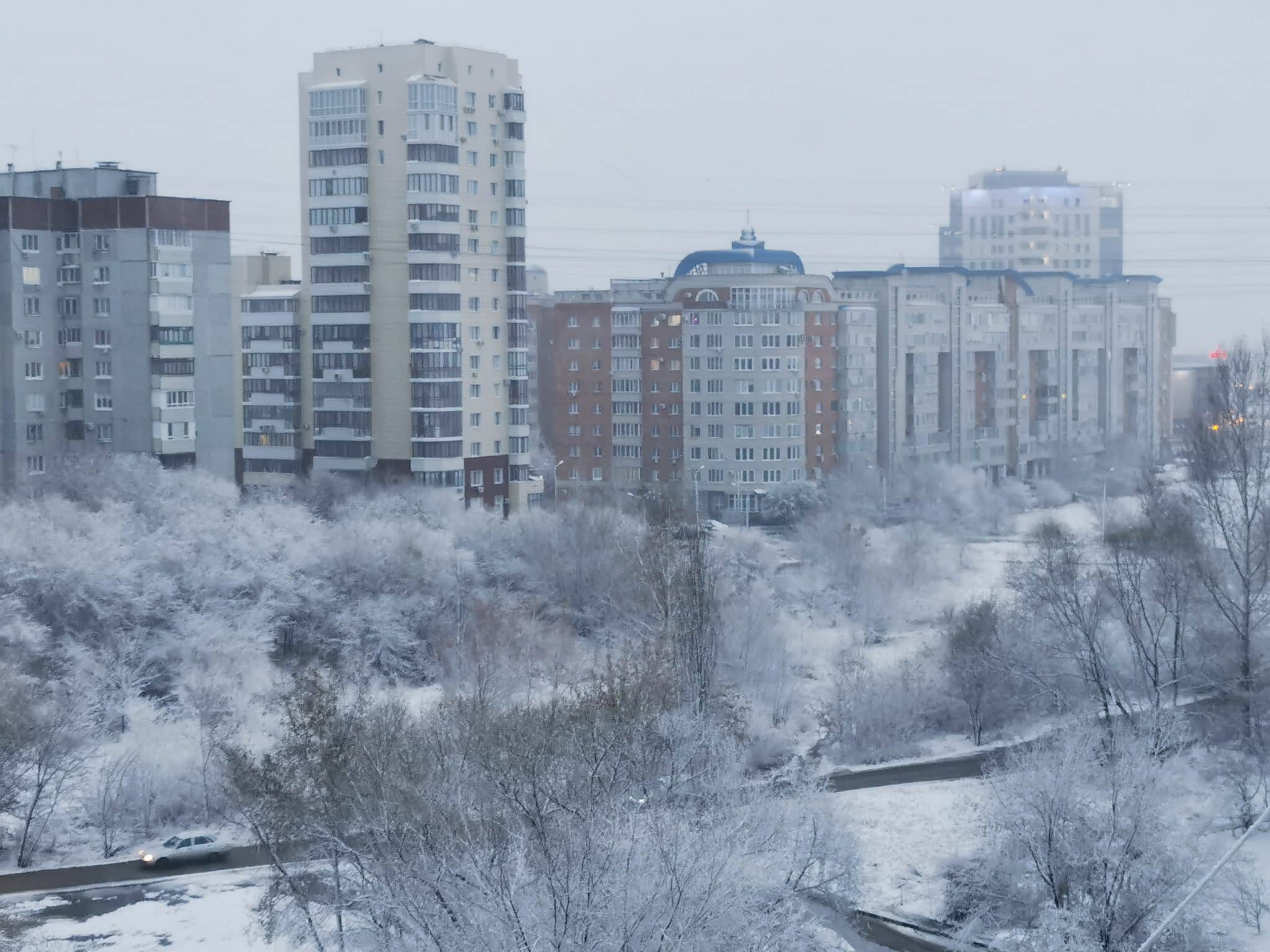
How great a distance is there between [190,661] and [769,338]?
53.8 ft

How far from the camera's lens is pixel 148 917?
483 inches

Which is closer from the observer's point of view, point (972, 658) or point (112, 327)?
point (972, 658)

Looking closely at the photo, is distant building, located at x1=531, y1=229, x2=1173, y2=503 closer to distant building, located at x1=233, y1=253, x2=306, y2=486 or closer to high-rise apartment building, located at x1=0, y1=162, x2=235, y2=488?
distant building, located at x1=233, y1=253, x2=306, y2=486

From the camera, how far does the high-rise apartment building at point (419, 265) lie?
2650 centimetres

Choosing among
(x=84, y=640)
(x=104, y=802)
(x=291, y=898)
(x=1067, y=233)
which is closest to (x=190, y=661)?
(x=84, y=640)

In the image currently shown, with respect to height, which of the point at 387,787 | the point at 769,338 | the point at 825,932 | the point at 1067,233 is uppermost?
the point at 1067,233

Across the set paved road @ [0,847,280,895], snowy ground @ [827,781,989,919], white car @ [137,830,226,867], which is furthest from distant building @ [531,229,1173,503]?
paved road @ [0,847,280,895]

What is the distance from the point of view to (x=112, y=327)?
25281 millimetres

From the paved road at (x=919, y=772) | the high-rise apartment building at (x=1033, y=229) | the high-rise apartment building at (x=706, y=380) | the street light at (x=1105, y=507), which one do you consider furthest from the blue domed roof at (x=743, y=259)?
the high-rise apartment building at (x=1033, y=229)

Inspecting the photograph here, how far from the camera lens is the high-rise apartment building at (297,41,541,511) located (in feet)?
86.9

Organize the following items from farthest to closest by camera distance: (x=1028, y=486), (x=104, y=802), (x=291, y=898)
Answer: (x=1028, y=486), (x=104, y=802), (x=291, y=898)

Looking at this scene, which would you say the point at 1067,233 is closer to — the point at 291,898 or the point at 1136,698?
the point at 1136,698

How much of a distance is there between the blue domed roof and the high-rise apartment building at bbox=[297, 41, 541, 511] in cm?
738

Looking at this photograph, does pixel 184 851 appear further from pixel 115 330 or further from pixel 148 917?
pixel 115 330
